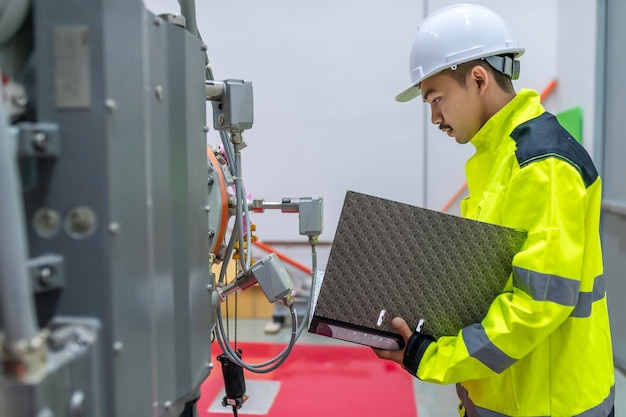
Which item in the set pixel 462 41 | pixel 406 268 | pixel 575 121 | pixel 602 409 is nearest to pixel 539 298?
pixel 406 268

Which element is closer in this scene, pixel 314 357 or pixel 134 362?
pixel 134 362

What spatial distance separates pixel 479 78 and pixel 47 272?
987mm

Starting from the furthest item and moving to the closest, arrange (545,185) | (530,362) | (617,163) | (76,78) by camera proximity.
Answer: (617,163), (530,362), (545,185), (76,78)

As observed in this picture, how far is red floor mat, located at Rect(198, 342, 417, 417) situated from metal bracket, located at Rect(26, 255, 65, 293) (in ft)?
6.52

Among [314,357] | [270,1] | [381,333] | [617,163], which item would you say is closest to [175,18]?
[381,333]

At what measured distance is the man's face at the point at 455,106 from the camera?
119 cm

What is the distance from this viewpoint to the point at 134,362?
1.96 feet

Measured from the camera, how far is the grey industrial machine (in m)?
0.46

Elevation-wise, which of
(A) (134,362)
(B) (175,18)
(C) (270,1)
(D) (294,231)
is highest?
(C) (270,1)

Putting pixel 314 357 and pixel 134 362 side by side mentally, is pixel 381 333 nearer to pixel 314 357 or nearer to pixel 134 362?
pixel 134 362

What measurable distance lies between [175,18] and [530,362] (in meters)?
0.94

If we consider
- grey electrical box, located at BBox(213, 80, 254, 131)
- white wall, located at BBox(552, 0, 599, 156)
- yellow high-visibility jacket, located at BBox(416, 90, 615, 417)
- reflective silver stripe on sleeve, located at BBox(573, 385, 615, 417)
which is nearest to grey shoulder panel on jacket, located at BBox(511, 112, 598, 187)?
yellow high-visibility jacket, located at BBox(416, 90, 615, 417)

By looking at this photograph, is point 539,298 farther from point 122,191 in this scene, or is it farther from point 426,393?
point 426,393

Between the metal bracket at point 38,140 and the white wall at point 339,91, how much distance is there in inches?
130
